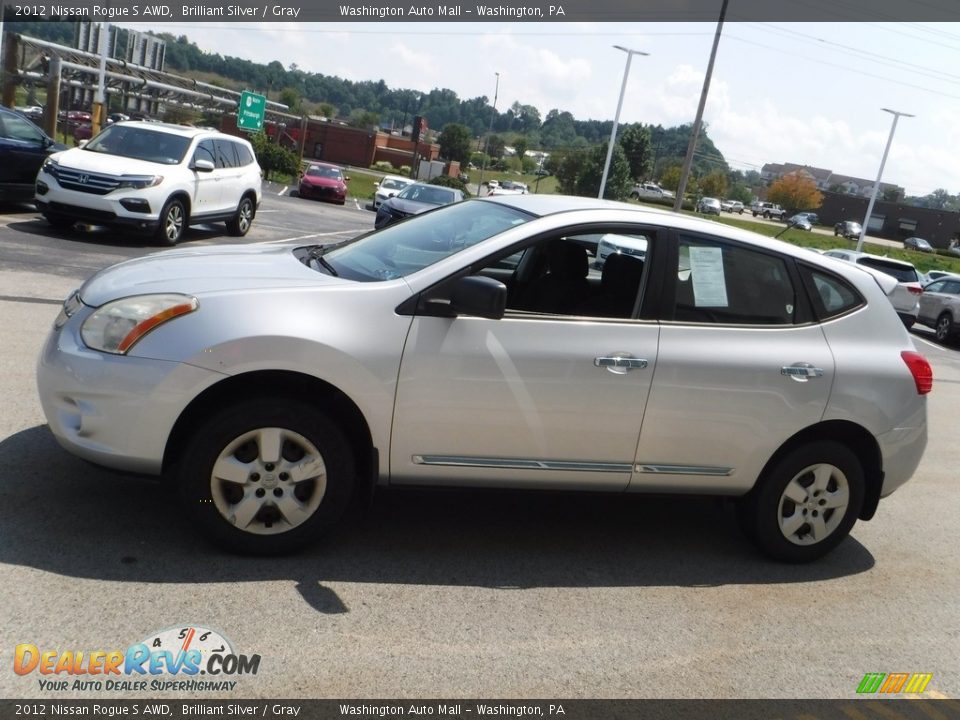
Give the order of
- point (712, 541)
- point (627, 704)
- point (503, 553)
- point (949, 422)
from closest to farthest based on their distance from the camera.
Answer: point (627, 704)
point (503, 553)
point (712, 541)
point (949, 422)

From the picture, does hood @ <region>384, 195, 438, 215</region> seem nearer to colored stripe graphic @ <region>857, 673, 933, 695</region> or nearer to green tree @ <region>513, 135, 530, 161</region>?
colored stripe graphic @ <region>857, 673, 933, 695</region>

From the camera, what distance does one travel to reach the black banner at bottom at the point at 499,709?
2971mm

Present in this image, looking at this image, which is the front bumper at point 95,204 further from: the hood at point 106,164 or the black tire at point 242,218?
the black tire at point 242,218

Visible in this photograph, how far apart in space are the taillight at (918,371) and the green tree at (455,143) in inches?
4454

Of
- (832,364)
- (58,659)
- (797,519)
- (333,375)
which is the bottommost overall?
(58,659)

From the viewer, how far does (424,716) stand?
10.4 feet

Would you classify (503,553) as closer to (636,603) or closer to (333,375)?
(636,603)

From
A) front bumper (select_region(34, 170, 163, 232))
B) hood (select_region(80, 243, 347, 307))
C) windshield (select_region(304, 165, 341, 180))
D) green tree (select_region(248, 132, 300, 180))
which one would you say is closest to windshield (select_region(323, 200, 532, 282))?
hood (select_region(80, 243, 347, 307))

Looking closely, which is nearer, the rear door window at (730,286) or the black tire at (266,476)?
the black tire at (266,476)

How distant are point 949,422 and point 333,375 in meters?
8.24

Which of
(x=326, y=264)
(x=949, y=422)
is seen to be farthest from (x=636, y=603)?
(x=949, y=422)

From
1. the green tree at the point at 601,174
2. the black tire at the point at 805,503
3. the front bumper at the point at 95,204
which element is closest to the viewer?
the black tire at the point at 805,503

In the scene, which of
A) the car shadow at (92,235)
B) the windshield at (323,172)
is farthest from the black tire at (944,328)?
the windshield at (323,172)

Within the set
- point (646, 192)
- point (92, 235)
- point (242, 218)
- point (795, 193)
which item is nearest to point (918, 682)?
point (92, 235)
